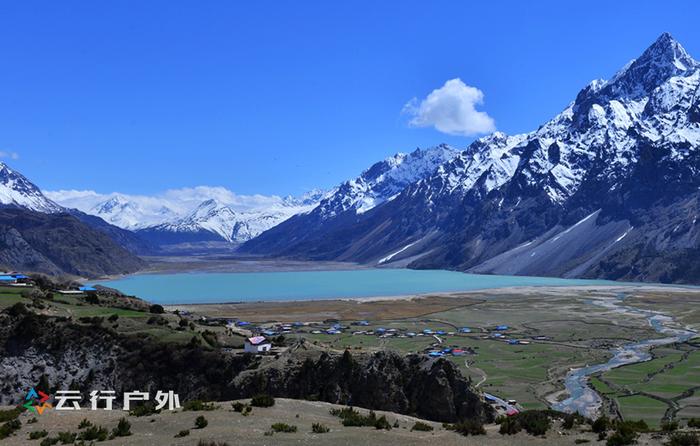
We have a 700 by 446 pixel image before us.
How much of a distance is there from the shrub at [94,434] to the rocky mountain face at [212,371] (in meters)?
18.7

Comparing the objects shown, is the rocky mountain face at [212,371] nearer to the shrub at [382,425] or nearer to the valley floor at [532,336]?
the valley floor at [532,336]

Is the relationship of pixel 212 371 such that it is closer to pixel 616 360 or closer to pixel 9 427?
pixel 9 427

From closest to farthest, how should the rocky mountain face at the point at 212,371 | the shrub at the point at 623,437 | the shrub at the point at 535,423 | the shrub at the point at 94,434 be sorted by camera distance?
the shrub at the point at 623,437
the shrub at the point at 94,434
the shrub at the point at 535,423
the rocky mountain face at the point at 212,371

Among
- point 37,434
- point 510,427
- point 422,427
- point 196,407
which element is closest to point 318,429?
point 422,427

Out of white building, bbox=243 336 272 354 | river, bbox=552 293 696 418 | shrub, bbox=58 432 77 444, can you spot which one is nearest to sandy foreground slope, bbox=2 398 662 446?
shrub, bbox=58 432 77 444

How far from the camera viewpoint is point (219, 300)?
196000 mm

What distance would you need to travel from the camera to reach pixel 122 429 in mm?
26469

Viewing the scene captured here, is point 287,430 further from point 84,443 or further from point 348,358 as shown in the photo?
point 348,358

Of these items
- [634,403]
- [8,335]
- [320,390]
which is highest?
[8,335]

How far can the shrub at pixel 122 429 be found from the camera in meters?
26.2

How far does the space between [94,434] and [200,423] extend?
4141 millimetres

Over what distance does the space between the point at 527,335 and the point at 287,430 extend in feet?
322

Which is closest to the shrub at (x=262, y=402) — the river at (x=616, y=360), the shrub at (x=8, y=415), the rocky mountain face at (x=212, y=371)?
the shrub at (x=8, y=415)

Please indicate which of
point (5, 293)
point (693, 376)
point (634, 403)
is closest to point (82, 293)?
point (5, 293)
